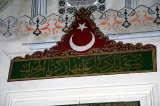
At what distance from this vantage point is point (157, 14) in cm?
345

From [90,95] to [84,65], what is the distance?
1.01 ft

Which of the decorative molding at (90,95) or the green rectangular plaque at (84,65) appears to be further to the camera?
the green rectangular plaque at (84,65)

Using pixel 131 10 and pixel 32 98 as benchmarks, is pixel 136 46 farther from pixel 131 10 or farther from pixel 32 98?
pixel 32 98

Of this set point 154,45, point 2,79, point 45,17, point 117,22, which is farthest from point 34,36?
point 154,45

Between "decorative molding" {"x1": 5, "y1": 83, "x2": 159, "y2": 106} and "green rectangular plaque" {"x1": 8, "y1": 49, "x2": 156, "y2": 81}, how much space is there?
150mm

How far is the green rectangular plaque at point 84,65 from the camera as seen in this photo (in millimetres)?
3203

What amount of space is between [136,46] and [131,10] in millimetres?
407

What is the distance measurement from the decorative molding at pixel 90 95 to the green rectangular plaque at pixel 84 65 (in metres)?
0.15

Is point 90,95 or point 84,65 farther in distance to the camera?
point 84,65

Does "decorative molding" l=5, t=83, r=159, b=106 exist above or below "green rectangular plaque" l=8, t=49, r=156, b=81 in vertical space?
below

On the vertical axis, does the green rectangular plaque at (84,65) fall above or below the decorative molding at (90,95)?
above

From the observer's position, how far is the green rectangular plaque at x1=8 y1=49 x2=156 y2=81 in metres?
3.20

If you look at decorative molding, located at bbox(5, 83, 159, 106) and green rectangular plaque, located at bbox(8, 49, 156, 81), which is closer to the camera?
decorative molding, located at bbox(5, 83, 159, 106)

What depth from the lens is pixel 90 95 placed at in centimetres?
312
